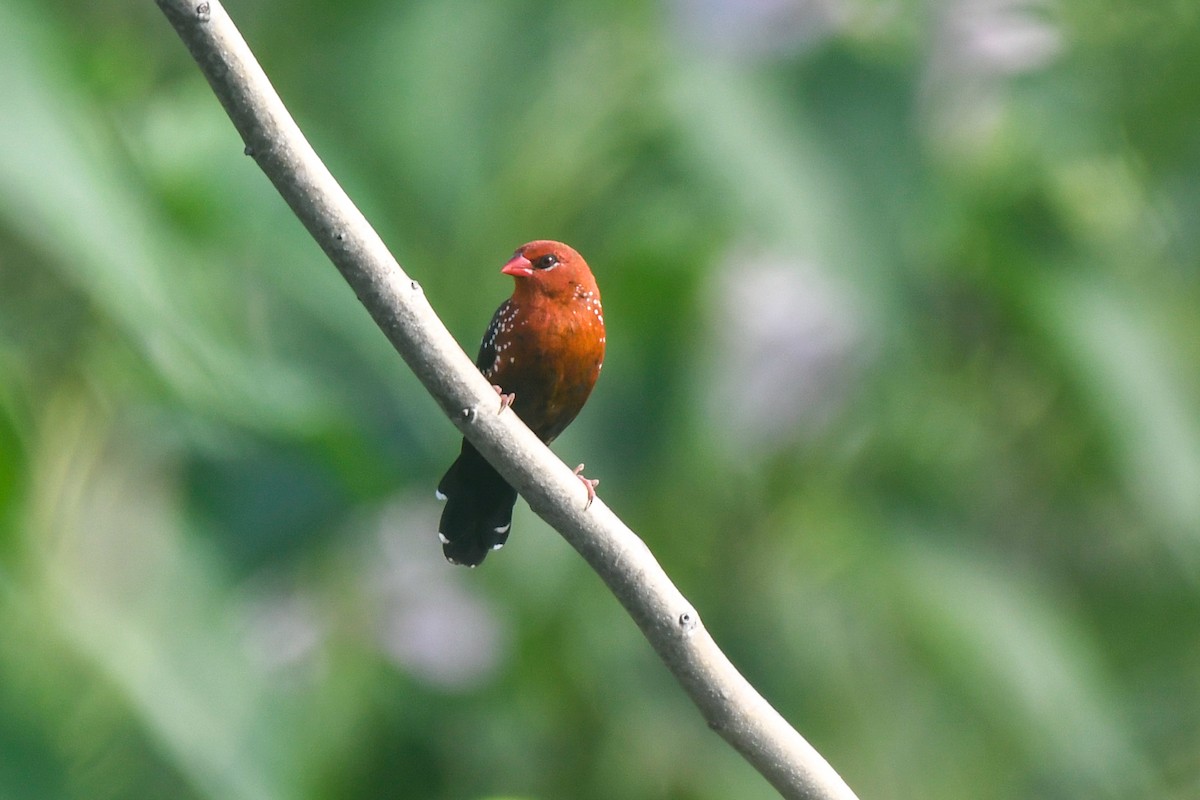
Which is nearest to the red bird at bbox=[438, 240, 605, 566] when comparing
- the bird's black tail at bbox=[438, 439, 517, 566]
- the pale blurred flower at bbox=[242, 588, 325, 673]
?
the bird's black tail at bbox=[438, 439, 517, 566]

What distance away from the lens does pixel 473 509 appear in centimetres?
312

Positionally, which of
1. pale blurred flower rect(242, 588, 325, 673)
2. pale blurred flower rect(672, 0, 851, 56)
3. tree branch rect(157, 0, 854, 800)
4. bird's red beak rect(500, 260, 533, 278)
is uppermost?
pale blurred flower rect(672, 0, 851, 56)

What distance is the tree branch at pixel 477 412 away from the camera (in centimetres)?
184

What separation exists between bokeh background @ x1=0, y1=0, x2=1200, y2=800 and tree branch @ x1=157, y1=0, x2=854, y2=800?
1912 millimetres

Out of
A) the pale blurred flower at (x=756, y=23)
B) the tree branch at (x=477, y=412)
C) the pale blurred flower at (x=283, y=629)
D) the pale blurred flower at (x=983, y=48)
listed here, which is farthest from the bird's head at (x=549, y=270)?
the pale blurred flower at (x=283, y=629)

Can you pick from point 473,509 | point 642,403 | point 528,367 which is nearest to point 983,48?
point 642,403

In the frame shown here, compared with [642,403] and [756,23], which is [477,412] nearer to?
[642,403]

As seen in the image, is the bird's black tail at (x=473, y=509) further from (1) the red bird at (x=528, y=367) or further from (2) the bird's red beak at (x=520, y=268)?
(2) the bird's red beak at (x=520, y=268)

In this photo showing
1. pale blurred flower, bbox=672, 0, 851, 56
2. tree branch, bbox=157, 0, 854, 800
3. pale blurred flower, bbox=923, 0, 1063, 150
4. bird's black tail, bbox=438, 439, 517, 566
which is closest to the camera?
tree branch, bbox=157, 0, 854, 800

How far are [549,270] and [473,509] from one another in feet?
1.75

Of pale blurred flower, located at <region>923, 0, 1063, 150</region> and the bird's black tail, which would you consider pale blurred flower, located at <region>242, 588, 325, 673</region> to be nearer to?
the bird's black tail

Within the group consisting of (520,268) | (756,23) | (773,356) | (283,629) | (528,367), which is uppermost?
(756,23)

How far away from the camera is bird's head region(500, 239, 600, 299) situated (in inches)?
124

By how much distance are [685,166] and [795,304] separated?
4.58ft
